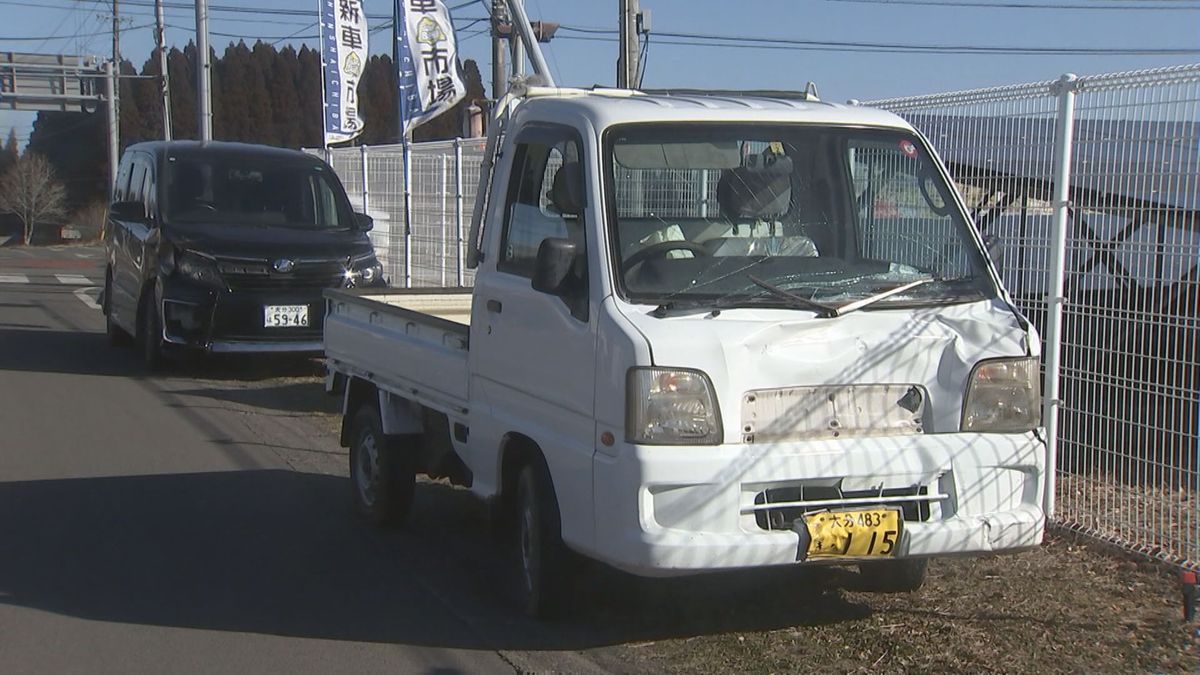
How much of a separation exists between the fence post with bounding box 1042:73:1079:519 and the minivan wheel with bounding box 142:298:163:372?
8.73 meters

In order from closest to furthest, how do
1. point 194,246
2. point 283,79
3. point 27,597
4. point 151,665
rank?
1. point 151,665
2. point 27,597
3. point 194,246
4. point 283,79

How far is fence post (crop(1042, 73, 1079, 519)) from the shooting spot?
6223 mm

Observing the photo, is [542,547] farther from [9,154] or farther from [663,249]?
[9,154]

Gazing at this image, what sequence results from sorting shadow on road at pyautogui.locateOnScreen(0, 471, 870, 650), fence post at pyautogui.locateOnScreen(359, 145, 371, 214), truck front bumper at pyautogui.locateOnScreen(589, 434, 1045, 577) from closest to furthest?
truck front bumper at pyautogui.locateOnScreen(589, 434, 1045, 577) → shadow on road at pyautogui.locateOnScreen(0, 471, 870, 650) → fence post at pyautogui.locateOnScreen(359, 145, 371, 214)

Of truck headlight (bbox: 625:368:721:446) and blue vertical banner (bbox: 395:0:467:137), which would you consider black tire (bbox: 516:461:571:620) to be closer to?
truck headlight (bbox: 625:368:721:446)

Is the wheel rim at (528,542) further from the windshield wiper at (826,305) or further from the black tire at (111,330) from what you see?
the black tire at (111,330)

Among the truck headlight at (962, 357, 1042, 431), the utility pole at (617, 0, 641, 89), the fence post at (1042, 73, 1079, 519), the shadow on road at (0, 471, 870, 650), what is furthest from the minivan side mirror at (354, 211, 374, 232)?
the truck headlight at (962, 357, 1042, 431)

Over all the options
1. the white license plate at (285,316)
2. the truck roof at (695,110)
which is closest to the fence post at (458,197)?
the white license plate at (285,316)

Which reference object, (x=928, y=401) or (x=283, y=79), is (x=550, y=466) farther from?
(x=283, y=79)

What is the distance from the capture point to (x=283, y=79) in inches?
2384

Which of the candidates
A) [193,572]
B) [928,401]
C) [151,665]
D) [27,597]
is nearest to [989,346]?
[928,401]

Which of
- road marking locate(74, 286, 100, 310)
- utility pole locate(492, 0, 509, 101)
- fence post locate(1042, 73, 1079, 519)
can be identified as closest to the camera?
fence post locate(1042, 73, 1079, 519)

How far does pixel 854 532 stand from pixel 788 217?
4.60 feet

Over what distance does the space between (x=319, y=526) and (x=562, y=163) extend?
2895 millimetres
